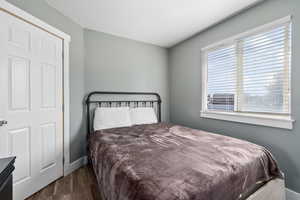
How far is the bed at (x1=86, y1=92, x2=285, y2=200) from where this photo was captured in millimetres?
803

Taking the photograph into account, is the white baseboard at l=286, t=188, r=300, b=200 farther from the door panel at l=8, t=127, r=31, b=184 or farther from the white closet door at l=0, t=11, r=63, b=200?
the door panel at l=8, t=127, r=31, b=184

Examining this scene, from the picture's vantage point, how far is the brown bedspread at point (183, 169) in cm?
80

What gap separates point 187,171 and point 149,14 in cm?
218

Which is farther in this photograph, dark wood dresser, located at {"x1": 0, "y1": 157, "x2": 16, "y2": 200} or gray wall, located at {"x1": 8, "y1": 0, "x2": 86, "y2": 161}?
gray wall, located at {"x1": 8, "y1": 0, "x2": 86, "y2": 161}

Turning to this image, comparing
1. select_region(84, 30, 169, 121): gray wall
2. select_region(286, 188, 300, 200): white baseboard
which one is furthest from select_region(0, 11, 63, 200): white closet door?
select_region(286, 188, 300, 200): white baseboard

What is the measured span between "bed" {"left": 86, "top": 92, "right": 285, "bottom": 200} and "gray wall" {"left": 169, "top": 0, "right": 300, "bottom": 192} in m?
0.47

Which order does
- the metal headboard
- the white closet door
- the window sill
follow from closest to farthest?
the white closet door, the window sill, the metal headboard

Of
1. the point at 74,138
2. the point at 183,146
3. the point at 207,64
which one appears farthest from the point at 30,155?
the point at 207,64

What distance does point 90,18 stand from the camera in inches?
84.4

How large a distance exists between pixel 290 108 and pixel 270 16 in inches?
46.0

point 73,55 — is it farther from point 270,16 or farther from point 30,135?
point 270,16

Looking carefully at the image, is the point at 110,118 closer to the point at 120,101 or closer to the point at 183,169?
the point at 120,101

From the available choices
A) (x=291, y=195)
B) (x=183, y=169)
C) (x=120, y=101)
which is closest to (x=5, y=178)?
(x=183, y=169)

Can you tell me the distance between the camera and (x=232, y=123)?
2.10m
